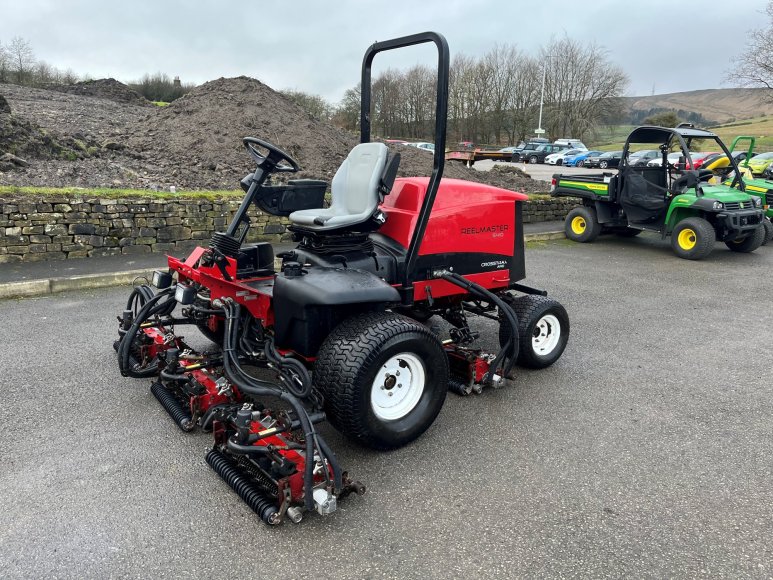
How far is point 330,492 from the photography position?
8.18ft

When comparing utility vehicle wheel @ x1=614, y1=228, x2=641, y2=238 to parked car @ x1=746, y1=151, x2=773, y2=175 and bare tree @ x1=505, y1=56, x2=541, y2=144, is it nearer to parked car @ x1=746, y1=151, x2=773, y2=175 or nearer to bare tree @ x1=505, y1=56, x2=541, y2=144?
parked car @ x1=746, y1=151, x2=773, y2=175

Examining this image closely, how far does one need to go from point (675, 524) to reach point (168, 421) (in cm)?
→ 275

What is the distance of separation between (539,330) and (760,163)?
51.1 feet

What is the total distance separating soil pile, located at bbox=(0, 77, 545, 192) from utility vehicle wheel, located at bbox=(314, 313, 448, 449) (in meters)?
7.36

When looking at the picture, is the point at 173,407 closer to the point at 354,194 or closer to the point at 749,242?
the point at 354,194

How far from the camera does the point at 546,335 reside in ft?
14.6

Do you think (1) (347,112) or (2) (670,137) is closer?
(2) (670,137)

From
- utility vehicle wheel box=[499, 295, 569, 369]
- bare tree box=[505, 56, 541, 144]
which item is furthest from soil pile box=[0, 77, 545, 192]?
bare tree box=[505, 56, 541, 144]

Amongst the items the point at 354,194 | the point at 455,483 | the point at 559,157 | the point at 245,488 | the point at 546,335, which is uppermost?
the point at 559,157

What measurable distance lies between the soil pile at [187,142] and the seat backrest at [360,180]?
6.35m

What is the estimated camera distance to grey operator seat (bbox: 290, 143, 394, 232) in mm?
3438

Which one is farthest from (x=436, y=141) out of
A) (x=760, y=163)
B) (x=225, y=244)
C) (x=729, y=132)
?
(x=729, y=132)

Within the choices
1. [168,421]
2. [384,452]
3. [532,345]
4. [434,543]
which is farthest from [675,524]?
[168,421]

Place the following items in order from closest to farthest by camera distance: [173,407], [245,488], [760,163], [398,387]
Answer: [245,488]
[398,387]
[173,407]
[760,163]
